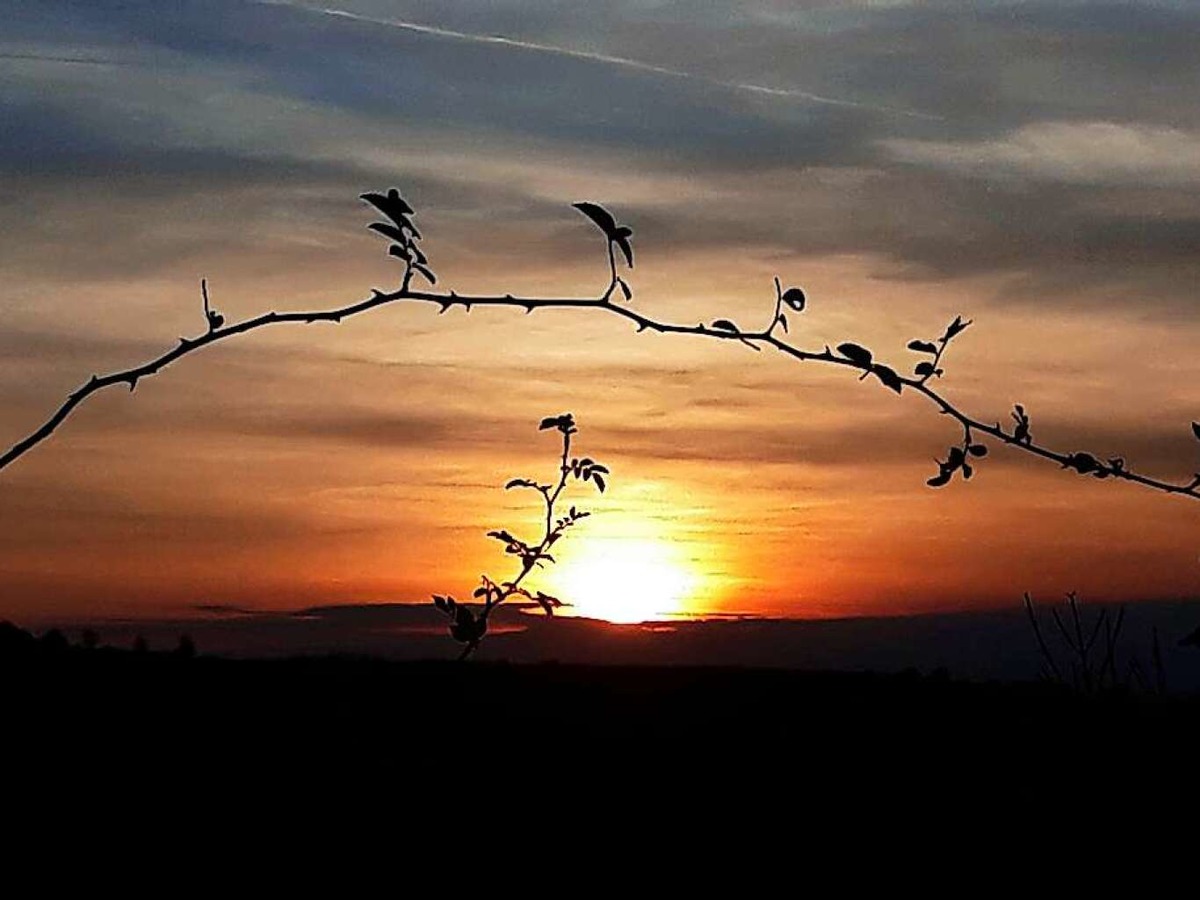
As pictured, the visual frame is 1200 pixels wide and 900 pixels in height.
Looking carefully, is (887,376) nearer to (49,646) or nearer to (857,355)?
(857,355)

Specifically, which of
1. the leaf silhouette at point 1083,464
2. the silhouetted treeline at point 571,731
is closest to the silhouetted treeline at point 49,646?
the silhouetted treeline at point 571,731

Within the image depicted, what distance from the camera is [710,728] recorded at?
4.16m

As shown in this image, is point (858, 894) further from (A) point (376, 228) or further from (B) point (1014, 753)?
(A) point (376, 228)

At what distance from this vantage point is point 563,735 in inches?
158

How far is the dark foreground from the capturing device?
372 cm

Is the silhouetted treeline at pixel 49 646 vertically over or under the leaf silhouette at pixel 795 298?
under

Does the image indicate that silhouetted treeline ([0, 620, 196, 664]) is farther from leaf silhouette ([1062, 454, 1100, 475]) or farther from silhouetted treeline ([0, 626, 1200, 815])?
leaf silhouette ([1062, 454, 1100, 475])

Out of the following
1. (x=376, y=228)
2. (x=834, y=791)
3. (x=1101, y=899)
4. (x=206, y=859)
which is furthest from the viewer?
(x=376, y=228)

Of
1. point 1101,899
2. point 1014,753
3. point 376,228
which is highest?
point 376,228

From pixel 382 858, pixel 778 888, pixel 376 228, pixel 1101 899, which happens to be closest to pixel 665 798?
pixel 778 888

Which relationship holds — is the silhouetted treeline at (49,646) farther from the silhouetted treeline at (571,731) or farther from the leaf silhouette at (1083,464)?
the leaf silhouette at (1083,464)

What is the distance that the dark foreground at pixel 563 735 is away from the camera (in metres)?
3.72

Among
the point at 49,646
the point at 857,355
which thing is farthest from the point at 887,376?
the point at 49,646

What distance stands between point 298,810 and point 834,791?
3.67ft
